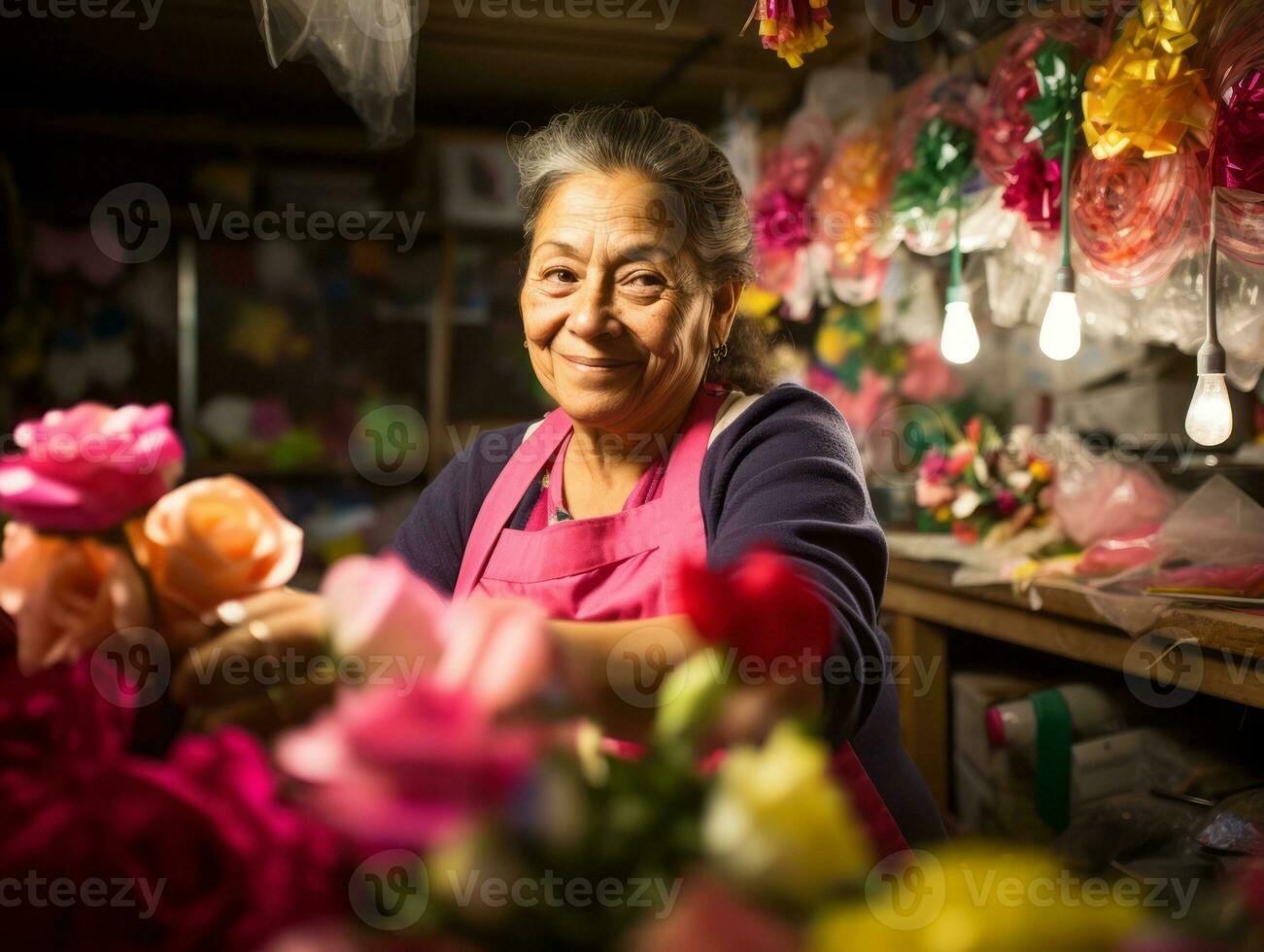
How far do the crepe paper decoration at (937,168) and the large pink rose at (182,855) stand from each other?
177 cm

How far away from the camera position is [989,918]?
1.16 ft

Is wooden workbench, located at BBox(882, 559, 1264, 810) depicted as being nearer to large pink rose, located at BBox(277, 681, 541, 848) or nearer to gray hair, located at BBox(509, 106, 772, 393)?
gray hair, located at BBox(509, 106, 772, 393)

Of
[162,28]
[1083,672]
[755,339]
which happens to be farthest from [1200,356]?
[162,28]

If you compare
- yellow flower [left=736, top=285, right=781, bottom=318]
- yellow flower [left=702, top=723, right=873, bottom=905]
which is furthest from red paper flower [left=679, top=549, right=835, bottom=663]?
yellow flower [left=736, top=285, right=781, bottom=318]

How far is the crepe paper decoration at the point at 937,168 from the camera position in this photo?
6.33ft

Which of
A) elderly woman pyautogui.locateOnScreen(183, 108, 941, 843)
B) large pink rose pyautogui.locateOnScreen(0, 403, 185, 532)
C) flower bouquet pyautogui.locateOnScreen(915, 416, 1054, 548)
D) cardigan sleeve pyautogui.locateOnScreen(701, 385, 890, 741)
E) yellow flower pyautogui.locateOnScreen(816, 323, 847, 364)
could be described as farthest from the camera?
yellow flower pyautogui.locateOnScreen(816, 323, 847, 364)

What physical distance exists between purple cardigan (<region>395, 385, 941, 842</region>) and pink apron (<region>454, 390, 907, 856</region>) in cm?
3

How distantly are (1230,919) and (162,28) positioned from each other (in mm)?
3235

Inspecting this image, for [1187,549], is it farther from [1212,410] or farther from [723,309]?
[723,309]

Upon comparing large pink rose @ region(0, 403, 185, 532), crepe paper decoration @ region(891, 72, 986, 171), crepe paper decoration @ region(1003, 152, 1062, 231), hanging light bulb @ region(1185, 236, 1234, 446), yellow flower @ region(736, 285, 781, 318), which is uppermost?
crepe paper decoration @ region(891, 72, 986, 171)

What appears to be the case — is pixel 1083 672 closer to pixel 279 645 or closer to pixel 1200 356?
pixel 1200 356

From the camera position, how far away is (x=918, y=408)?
9.05 ft

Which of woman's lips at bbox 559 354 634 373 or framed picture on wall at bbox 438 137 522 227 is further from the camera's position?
framed picture on wall at bbox 438 137 522 227

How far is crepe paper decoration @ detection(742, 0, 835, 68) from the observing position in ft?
3.65
